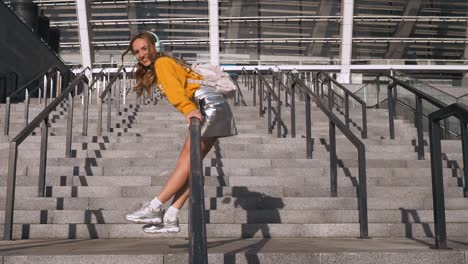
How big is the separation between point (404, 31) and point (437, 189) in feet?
95.3

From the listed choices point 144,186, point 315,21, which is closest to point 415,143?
point 144,186

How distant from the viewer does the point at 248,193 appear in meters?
5.56

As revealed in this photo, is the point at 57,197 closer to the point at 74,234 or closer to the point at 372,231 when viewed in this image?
the point at 74,234

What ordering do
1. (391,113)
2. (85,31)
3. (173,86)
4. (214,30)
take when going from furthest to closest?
(85,31), (214,30), (391,113), (173,86)

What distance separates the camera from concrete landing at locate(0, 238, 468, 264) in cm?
330

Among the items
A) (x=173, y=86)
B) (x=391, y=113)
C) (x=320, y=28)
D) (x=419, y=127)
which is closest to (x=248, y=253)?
(x=173, y=86)

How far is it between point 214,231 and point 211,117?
1.23 meters

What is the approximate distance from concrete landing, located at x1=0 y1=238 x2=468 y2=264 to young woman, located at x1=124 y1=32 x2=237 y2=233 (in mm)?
223

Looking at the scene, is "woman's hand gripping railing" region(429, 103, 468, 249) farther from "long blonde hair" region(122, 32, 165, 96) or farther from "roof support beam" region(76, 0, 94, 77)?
"roof support beam" region(76, 0, 94, 77)

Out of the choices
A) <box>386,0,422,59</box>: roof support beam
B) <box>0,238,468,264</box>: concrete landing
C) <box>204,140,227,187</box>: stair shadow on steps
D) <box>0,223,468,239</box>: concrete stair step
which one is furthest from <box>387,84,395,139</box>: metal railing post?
<box>386,0,422,59</box>: roof support beam

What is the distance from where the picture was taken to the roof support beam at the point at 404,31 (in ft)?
101

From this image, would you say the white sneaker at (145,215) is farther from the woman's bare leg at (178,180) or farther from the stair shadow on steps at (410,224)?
the stair shadow on steps at (410,224)

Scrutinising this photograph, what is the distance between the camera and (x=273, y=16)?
1216 inches

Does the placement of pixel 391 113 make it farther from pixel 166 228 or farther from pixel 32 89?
pixel 32 89
